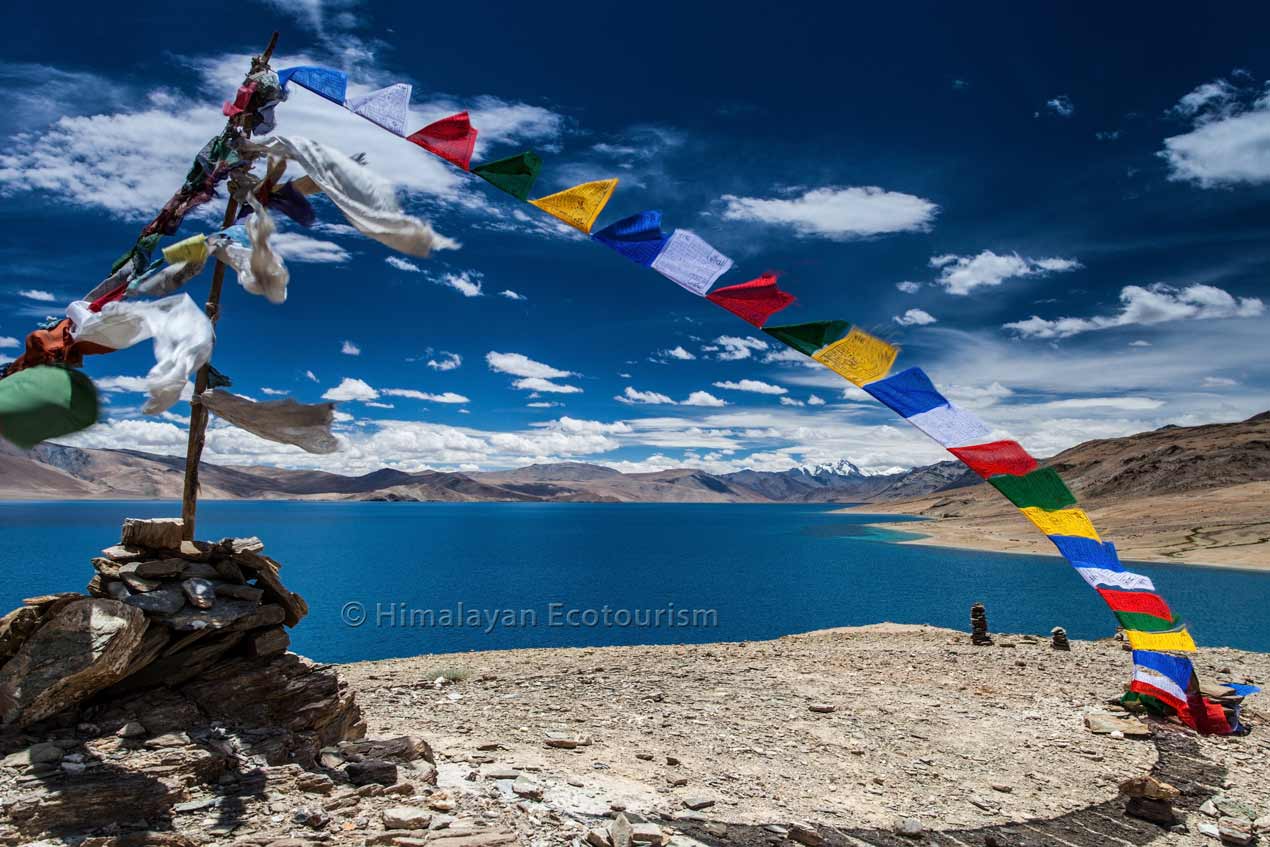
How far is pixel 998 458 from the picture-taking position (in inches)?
390

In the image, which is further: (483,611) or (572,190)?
(483,611)

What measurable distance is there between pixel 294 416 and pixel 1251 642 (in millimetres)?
45825

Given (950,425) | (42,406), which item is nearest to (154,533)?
A: (42,406)

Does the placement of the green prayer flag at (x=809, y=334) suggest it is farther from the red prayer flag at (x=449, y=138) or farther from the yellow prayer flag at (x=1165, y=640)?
the yellow prayer flag at (x=1165, y=640)

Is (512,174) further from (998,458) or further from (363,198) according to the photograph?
(998,458)

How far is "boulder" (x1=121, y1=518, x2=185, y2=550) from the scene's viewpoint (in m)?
7.59

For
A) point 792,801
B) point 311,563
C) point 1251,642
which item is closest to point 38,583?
point 311,563

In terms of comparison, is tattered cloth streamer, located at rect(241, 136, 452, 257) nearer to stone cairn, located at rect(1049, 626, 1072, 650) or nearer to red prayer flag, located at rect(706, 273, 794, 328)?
red prayer flag, located at rect(706, 273, 794, 328)

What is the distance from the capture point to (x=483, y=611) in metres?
50.7

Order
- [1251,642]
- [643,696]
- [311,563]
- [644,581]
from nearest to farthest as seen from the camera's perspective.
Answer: [643,696] → [1251,642] → [644,581] → [311,563]

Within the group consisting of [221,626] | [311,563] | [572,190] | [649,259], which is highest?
[572,190]

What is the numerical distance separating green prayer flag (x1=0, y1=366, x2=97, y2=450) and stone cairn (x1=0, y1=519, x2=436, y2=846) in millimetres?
1577

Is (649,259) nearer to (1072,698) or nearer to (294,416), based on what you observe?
(294,416)

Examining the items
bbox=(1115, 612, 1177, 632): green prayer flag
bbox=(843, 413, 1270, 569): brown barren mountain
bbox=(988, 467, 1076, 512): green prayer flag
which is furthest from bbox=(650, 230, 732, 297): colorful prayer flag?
bbox=(843, 413, 1270, 569): brown barren mountain
